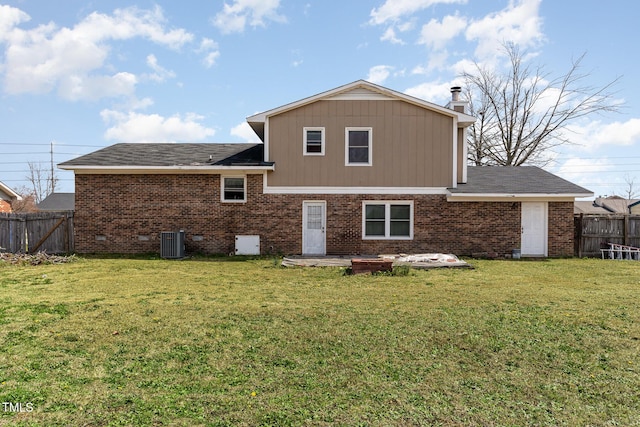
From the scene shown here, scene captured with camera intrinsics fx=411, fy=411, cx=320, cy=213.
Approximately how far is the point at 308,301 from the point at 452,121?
1035 centimetres

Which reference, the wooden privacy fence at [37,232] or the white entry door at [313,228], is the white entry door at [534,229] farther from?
the wooden privacy fence at [37,232]

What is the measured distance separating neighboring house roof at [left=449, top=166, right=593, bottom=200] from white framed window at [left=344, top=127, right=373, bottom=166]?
3280mm

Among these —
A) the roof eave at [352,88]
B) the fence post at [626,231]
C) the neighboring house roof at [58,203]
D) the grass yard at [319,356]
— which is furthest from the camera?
the neighboring house roof at [58,203]

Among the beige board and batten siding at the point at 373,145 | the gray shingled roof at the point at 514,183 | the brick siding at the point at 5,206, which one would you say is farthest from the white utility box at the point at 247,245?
the brick siding at the point at 5,206

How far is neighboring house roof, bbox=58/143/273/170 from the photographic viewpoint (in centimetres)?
1449

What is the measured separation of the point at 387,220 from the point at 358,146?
9.52 feet

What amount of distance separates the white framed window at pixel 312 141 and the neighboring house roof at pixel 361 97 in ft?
3.27

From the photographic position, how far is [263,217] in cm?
1487

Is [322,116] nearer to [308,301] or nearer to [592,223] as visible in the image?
[308,301]

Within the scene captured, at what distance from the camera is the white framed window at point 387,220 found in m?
14.9

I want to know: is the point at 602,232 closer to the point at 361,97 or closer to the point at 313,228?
the point at 361,97

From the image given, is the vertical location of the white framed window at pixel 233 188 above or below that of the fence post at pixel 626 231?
above

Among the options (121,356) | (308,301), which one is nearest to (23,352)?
(121,356)

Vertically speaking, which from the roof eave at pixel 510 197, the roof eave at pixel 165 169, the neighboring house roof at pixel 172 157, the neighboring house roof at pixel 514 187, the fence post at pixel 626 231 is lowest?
the fence post at pixel 626 231
